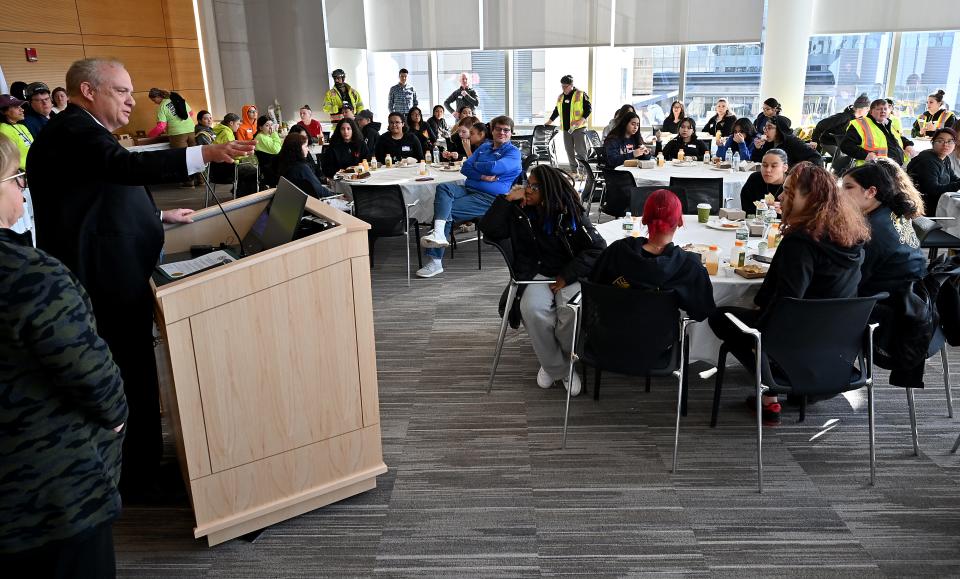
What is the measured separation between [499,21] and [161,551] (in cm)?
1124

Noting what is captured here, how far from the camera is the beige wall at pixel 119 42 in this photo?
963cm

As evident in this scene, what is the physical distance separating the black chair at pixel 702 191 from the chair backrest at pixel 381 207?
2.25 meters

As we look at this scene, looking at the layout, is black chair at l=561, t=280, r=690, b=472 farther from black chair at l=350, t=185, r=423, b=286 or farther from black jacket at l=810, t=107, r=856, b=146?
black jacket at l=810, t=107, r=856, b=146

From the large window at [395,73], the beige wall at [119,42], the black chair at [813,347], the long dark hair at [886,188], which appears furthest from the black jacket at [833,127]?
the beige wall at [119,42]

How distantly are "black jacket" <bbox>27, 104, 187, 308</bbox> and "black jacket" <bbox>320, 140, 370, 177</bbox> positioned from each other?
16.9 ft

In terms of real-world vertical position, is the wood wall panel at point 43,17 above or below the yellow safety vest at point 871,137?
above

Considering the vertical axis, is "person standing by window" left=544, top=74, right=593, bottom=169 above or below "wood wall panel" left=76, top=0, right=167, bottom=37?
below

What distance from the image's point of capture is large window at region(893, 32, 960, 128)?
1075 centimetres

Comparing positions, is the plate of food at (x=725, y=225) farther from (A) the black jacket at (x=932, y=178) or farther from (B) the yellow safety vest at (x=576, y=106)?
(B) the yellow safety vest at (x=576, y=106)

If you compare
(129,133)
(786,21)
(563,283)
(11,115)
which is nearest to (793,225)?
(563,283)

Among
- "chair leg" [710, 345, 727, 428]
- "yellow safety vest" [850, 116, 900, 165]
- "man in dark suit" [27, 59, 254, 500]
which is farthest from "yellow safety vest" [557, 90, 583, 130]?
"man in dark suit" [27, 59, 254, 500]

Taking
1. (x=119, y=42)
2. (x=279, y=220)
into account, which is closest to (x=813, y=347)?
(x=279, y=220)

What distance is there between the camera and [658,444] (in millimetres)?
3555

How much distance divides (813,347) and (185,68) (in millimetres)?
11996
